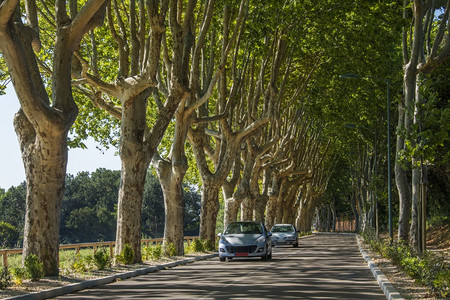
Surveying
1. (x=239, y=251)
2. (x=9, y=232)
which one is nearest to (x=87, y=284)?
(x=239, y=251)

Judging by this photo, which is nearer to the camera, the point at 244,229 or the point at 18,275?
the point at 18,275

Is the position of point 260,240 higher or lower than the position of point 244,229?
lower

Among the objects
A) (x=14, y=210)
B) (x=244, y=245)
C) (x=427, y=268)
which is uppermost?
(x=14, y=210)

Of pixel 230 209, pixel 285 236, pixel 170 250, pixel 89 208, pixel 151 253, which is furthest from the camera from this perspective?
pixel 89 208

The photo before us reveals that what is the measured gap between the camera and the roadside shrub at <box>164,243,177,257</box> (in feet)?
85.7

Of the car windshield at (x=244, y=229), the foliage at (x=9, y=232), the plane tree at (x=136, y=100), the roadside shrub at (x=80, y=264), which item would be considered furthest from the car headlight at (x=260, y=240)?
the foliage at (x=9, y=232)

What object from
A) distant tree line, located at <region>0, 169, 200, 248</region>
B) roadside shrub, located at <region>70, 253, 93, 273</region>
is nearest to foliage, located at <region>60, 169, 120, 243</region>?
distant tree line, located at <region>0, 169, 200, 248</region>

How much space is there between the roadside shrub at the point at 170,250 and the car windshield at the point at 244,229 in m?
2.08

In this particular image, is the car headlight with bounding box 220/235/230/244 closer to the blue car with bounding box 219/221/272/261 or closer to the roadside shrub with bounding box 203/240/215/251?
the blue car with bounding box 219/221/272/261

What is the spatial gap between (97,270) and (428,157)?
8848 mm

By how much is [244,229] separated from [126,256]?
23.1ft

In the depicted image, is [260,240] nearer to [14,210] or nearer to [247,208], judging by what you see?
[247,208]

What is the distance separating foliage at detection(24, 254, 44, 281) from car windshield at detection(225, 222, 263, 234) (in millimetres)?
12536

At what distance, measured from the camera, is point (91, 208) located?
11100cm
